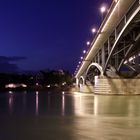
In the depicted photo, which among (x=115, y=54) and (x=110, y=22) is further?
(x=115, y=54)

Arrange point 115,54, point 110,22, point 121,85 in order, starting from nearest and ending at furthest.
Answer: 1. point 110,22
2. point 115,54
3. point 121,85

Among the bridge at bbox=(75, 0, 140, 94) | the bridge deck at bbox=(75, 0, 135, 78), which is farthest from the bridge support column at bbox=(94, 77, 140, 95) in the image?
the bridge deck at bbox=(75, 0, 135, 78)

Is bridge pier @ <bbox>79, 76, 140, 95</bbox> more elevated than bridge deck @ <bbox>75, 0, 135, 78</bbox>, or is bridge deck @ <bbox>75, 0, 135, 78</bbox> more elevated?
bridge deck @ <bbox>75, 0, 135, 78</bbox>

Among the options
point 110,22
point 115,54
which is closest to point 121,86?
point 115,54

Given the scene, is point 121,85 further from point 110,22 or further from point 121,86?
point 110,22

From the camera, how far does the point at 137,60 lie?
75125 millimetres

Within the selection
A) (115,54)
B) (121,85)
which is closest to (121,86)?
(121,85)

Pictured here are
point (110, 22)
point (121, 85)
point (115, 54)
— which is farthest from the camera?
point (121, 85)

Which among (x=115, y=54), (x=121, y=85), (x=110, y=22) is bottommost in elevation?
(x=121, y=85)

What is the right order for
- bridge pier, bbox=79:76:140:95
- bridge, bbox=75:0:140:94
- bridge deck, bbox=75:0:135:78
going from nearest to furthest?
bridge deck, bbox=75:0:135:78 → bridge, bbox=75:0:140:94 → bridge pier, bbox=79:76:140:95

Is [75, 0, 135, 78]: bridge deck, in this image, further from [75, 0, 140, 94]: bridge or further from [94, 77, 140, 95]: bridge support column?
[94, 77, 140, 95]: bridge support column

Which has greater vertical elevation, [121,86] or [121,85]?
[121,85]

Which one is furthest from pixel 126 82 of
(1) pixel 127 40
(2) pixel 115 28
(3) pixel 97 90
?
(2) pixel 115 28

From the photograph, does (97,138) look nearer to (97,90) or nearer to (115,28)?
(115,28)
